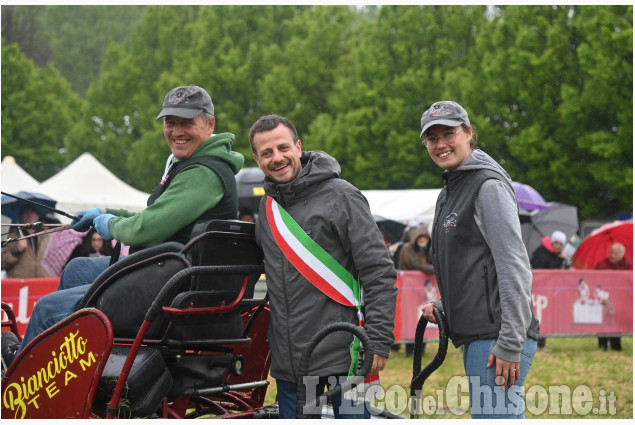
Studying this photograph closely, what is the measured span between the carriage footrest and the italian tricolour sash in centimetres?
86

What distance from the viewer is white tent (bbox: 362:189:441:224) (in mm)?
20297

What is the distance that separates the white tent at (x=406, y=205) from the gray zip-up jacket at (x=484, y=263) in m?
15.2

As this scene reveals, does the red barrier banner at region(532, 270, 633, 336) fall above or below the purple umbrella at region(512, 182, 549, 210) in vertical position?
below

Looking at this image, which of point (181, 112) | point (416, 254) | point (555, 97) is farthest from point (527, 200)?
point (181, 112)

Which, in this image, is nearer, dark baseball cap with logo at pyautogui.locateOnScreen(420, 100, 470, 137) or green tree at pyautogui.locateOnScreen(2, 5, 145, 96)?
dark baseball cap with logo at pyautogui.locateOnScreen(420, 100, 470, 137)

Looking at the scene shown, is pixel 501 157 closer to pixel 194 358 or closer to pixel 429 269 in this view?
pixel 429 269

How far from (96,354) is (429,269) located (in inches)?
353

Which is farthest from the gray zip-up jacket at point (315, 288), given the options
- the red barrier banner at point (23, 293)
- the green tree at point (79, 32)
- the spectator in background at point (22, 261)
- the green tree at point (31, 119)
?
the green tree at point (79, 32)

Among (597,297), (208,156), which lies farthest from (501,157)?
(208,156)

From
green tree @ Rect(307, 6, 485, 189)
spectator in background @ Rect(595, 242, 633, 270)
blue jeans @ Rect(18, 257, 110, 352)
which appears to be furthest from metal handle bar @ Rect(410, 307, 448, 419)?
green tree @ Rect(307, 6, 485, 189)

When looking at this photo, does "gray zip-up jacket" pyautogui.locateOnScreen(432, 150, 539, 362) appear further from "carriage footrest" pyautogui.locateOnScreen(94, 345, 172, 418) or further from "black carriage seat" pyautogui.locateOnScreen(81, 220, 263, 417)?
"carriage footrest" pyautogui.locateOnScreen(94, 345, 172, 418)

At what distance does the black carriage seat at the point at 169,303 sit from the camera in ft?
14.0

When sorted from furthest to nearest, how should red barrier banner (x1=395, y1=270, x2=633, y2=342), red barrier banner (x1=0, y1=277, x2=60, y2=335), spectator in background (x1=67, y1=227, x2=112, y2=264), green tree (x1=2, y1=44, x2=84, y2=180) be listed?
green tree (x1=2, y1=44, x2=84, y2=180), red barrier banner (x1=395, y1=270, x2=633, y2=342), red barrier banner (x1=0, y1=277, x2=60, y2=335), spectator in background (x1=67, y1=227, x2=112, y2=264)

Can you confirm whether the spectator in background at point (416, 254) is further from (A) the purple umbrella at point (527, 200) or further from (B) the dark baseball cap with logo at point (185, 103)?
(B) the dark baseball cap with logo at point (185, 103)
